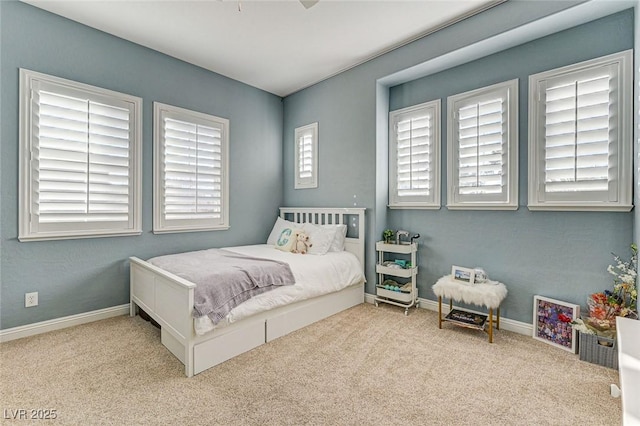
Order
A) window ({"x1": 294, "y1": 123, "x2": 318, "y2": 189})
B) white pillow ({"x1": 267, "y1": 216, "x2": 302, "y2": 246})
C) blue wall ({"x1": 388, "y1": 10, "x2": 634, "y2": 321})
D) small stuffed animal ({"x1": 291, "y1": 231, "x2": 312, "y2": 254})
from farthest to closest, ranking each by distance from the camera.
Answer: window ({"x1": 294, "y1": 123, "x2": 318, "y2": 189}) < white pillow ({"x1": 267, "y1": 216, "x2": 302, "y2": 246}) < small stuffed animal ({"x1": 291, "y1": 231, "x2": 312, "y2": 254}) < blue wall ({"x1": 388, "y1": 10, "x2": 634, "y2": 321})

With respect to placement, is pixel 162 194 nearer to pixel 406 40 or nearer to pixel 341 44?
pixel 341 44

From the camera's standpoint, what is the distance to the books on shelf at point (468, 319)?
2.62 m

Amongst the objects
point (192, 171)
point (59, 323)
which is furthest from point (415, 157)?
point (59, 323)

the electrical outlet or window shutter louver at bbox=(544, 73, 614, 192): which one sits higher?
window shutter louver at bbox=(544, 73, 614, 192)

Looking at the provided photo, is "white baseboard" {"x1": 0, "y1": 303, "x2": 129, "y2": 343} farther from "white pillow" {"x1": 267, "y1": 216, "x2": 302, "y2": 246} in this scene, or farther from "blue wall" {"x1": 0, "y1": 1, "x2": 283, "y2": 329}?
"white pillow" {"x1": 267, "y1": 216, "x2": 302, "y2": 246}

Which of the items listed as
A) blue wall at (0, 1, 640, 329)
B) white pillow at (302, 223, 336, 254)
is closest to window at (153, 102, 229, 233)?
blue wall at (0, 1, 640, 329)

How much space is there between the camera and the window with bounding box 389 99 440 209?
10.7 feet

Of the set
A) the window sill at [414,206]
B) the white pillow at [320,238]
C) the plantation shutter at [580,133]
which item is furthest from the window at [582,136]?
the white pillow at [320,238]

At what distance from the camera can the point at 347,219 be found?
150 inches

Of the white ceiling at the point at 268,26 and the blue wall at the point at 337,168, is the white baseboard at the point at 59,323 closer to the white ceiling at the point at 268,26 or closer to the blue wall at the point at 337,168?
the blue wall at the point at 337,168

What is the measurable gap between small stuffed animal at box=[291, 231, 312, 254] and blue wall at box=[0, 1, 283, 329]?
1043 millimetres

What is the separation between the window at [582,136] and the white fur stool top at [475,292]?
781 mm

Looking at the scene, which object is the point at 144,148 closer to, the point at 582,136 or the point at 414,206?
the point at 414,206

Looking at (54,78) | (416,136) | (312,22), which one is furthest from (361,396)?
(54,78)
